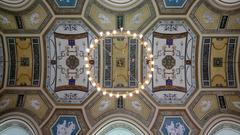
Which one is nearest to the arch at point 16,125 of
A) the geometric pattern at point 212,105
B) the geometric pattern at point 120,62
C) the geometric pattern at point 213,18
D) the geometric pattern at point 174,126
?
the geometric pattern at point 120,62

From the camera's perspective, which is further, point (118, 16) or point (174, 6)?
point (118, 16)

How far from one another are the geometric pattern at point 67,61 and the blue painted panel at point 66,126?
0.77m

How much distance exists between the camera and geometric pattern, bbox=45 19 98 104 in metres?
15.5

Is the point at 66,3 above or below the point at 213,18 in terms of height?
above

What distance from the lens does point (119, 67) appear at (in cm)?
1587

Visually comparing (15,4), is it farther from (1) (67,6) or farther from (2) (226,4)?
(2) (226,4)

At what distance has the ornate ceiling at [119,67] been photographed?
1490 cm

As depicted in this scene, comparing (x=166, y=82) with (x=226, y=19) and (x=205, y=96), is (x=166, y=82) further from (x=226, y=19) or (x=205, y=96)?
(x=226, y=19)

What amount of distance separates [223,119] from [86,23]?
22.7 feet

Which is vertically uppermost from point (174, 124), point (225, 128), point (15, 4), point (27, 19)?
point (15, 4)

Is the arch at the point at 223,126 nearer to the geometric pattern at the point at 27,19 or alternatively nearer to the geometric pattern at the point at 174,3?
the geometric pattern at the point at 174,3

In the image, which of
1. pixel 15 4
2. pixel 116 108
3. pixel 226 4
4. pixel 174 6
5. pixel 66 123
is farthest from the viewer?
pixel 116 108

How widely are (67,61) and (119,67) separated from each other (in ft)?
7.55

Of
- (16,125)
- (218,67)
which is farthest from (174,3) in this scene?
(16,125)
